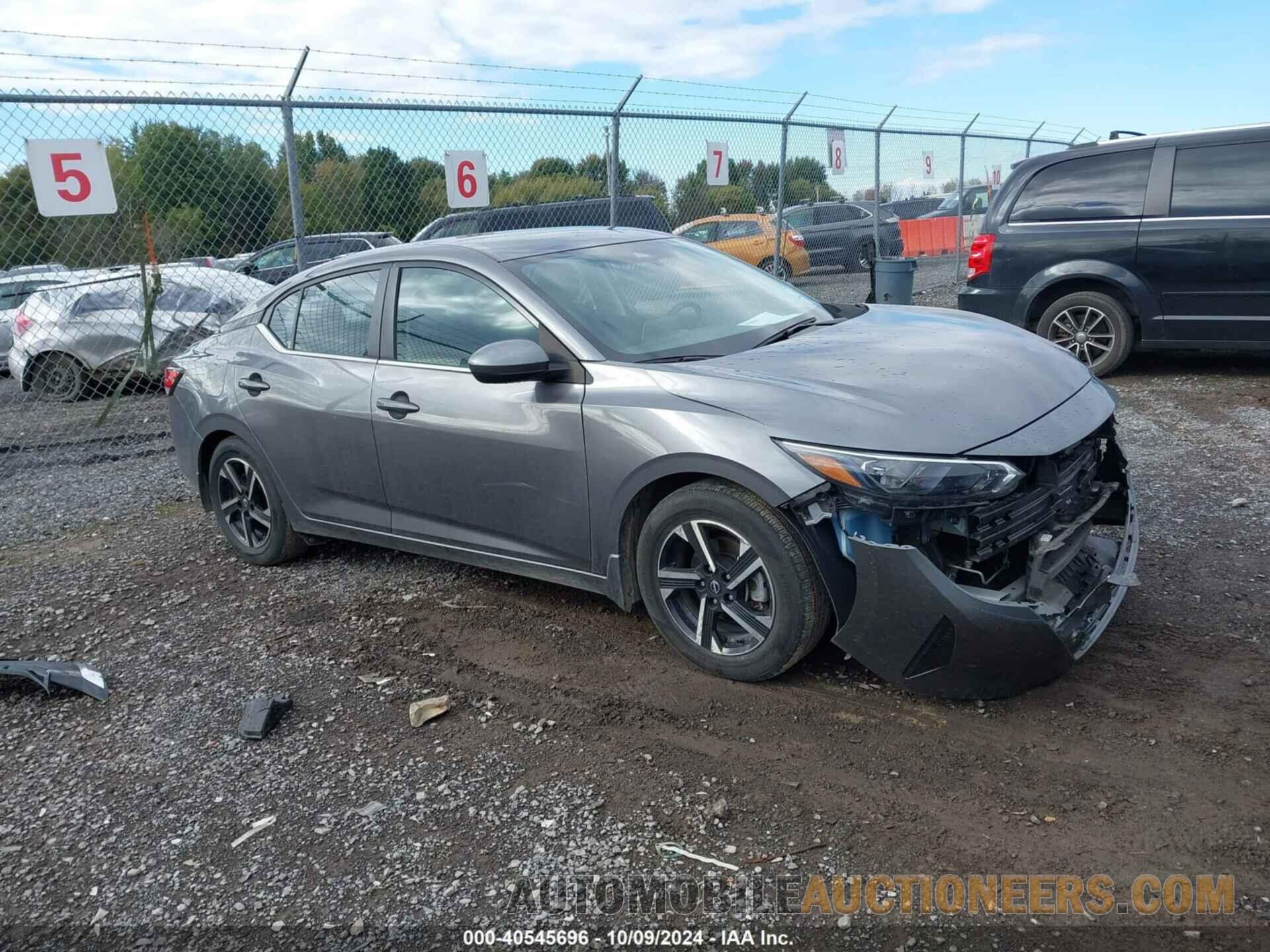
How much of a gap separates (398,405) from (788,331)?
1701mm

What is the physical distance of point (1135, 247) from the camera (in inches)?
321

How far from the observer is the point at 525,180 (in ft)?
31.8

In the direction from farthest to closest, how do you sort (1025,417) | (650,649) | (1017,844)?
(650,649) → (1025,417) → (1017,844)

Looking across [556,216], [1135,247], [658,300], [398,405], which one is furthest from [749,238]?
[398,405]

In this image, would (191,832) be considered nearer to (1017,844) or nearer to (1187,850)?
(1017,844)

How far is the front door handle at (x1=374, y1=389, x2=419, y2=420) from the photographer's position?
446cm

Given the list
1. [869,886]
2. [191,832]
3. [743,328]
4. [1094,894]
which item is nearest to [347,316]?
[743,328]

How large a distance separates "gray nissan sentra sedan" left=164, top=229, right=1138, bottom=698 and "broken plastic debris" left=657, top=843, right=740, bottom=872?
864mm

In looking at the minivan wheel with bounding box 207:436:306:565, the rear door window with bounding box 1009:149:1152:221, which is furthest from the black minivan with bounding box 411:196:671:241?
the minivan wheel with bounding box 207:436:306:565

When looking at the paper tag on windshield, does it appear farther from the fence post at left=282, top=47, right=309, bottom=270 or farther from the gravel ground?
the fence post at left=282, top=47, right=309, bottom=270

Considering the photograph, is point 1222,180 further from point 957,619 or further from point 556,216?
point 957,619

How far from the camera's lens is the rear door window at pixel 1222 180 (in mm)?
7719

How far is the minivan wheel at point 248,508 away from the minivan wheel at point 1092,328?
6.25 m

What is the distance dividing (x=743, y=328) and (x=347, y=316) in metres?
1.87
